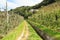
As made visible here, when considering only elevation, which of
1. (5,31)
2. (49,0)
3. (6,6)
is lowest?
(49,0)

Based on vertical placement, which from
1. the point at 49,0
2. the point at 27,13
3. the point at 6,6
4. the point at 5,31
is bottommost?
the point at 27,13

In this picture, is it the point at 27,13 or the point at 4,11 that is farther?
the point at 27,13

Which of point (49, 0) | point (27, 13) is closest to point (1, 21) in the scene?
point (49, 0)

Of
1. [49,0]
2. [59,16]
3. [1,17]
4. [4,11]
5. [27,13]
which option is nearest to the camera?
[1,17]

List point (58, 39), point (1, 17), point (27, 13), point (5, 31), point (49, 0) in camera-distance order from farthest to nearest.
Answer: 1. point (27, 13)
2. point (49, 0)
3. point (1, 17)
4. point (5, 31)
5. point (58, 39)

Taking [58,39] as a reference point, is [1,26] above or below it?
below

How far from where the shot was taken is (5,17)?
102ft

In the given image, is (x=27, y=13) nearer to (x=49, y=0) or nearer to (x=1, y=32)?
(x=49, y=0)

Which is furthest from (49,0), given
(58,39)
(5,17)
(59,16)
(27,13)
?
(58,39)

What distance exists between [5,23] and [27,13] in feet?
393

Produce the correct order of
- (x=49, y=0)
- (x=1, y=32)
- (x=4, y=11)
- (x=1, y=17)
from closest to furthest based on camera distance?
(x=1, y=32) < (x=1, y=17) < (x=4, y=11) < (x=49, y=0)

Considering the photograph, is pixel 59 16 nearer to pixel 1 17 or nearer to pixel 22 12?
pixel 1 17

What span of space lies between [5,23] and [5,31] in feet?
5.53

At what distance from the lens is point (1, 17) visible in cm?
2978
